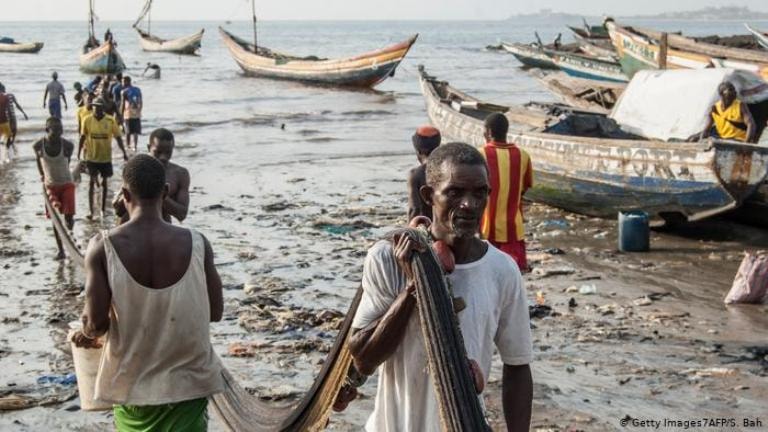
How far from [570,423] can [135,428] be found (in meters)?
2.90

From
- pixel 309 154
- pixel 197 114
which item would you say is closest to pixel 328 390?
pixel 309 154

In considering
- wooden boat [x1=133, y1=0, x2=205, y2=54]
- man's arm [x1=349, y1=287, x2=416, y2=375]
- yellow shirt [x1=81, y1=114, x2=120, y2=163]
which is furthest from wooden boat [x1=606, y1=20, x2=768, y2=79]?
wooden boat [x1=133, y1=0, x2=205, y2=54]

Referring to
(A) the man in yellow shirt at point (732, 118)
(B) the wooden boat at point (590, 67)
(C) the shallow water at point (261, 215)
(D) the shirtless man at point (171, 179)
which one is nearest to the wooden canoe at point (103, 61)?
(C) the shallow water at point (261, 215)

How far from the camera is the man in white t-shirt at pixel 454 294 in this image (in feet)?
9.07

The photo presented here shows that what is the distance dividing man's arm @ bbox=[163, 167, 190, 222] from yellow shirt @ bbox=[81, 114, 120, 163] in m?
6.14

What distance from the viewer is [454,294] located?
281cm

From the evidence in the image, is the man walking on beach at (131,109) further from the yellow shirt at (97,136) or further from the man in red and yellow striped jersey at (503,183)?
the man in red and yellow striped jersey at (503,183)

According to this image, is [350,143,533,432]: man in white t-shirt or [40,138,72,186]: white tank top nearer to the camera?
[350,143,533,432]: man in white t-shirt

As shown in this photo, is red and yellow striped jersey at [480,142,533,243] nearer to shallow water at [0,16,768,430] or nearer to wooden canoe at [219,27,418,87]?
shallow water at [0,16,768,430]

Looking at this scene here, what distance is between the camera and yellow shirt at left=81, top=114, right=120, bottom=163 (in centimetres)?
1253

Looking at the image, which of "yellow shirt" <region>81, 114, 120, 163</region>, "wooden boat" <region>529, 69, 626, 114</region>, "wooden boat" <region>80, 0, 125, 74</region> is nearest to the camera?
"yellow shirt" <region>81, 114, 120, 163</region>

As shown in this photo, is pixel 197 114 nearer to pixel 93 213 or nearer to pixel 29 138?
pixel 29 138

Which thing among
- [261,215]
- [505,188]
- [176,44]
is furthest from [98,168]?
[176,44]

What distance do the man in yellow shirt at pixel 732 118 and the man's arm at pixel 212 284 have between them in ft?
27.6
